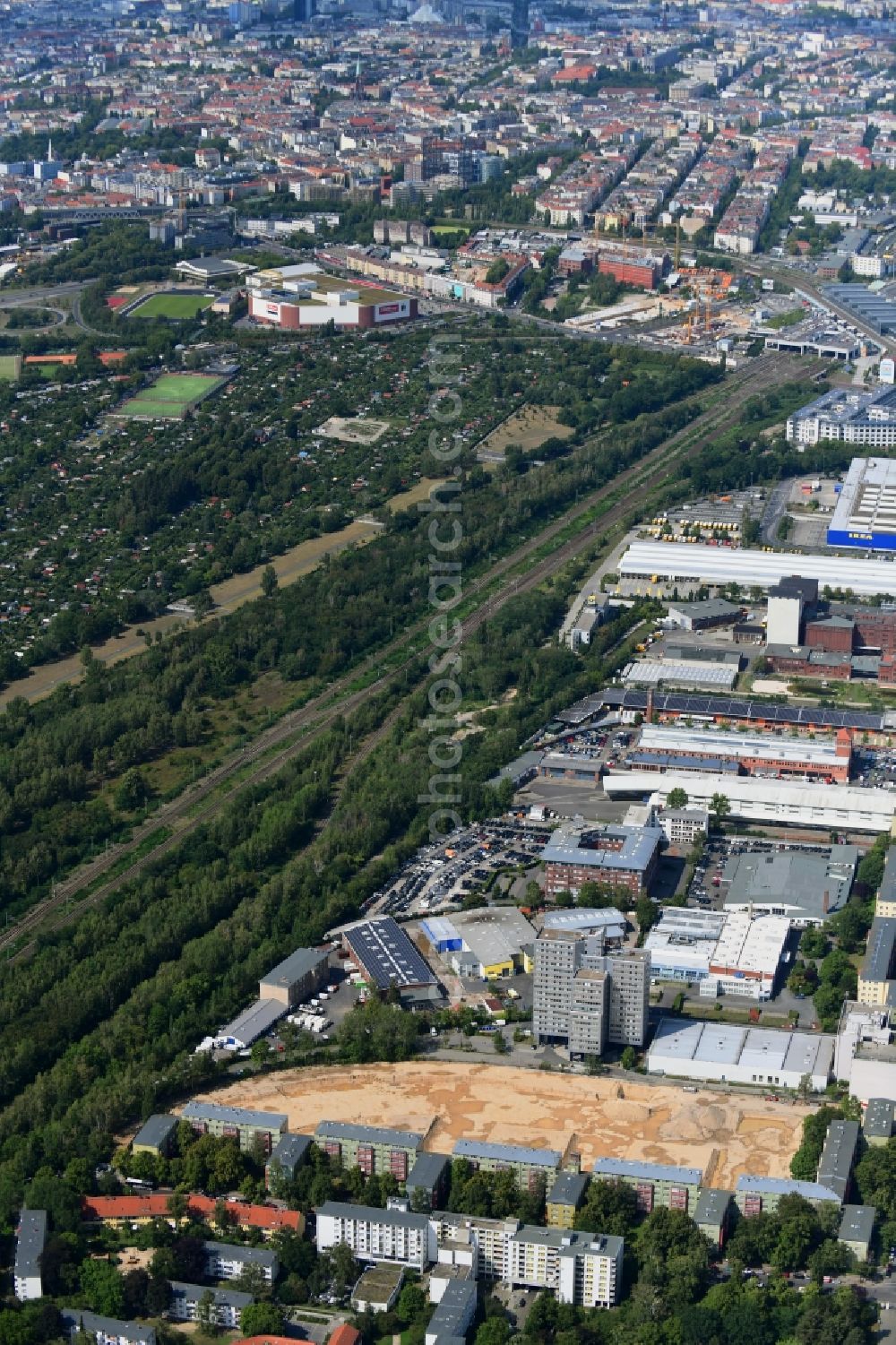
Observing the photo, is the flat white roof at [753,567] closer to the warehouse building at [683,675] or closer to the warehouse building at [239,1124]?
the warehouse building at [683,675]

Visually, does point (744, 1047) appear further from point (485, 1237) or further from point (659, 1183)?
point (485, 1237)

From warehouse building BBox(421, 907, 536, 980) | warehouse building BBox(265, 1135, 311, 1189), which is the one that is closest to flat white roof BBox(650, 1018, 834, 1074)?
warehouse building BBox(421, 907, 536, 980)

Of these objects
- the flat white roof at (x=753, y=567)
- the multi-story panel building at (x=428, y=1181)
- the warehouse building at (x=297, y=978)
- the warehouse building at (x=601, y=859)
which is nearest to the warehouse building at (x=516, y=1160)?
the multi-story panel building at (x=428, y=1181)

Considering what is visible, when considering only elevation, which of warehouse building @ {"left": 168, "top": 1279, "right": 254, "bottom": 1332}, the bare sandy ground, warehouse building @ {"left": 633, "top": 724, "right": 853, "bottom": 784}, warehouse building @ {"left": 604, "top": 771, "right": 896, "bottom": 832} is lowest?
warehouse building @ {"left": 168, "top": 1279, "right": 254, "bottom": 1332}

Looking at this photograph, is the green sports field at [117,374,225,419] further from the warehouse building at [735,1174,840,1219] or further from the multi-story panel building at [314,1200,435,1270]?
the warehouse building at [735,1174,840,1219]

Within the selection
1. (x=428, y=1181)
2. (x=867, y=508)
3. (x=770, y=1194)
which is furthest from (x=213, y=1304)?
(x=867, y=508)

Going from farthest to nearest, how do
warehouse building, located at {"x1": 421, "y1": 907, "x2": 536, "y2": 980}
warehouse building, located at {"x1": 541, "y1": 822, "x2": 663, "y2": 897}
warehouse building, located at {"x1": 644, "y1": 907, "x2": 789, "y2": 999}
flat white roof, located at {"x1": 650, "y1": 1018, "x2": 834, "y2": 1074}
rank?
warehouse building, located at {"x1": 541, "y1": 822, "x2": 663, "y2": 897} < warehouse building, located at {"x1": 421, "y1": 907, "x2": 536, "y2": 980} < warehouse building, located at {"x1": 644, "y1": 907, "x2": 789, "y2": 999} < flat white roof, located at {"x1": 650, "y1": 1018, "x2": 834, "y2": 1074}
